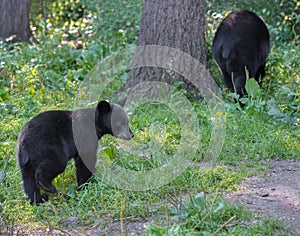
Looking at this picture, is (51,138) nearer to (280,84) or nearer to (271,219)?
(271,219)

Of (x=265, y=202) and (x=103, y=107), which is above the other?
(x=103, y=107)

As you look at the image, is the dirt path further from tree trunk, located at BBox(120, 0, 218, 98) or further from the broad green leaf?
tree trunk, located at BBox(120, 0, 218, 98)

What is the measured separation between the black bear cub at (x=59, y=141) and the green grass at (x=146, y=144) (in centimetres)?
21

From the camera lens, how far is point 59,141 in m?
5.30

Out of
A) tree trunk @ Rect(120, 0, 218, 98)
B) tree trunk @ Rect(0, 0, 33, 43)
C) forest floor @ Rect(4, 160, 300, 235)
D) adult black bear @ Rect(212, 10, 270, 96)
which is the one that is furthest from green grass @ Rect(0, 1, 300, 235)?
tree trunk @ Rect(0, 0, 33, 43)

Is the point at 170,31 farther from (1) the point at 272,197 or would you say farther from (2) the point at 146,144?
(1) the point at 272,197

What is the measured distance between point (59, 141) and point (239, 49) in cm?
373

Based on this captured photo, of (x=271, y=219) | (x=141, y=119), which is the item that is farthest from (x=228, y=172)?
(x=141, y=119)

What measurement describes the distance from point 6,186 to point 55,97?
2702 millimetres

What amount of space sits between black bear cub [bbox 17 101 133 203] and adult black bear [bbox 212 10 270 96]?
9.09 ft

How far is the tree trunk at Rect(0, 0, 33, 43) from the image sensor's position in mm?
11508

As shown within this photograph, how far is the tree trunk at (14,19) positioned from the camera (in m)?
11.5

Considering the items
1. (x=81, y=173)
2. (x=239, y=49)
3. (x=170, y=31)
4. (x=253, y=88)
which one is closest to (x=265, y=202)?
(x=81, y=173)

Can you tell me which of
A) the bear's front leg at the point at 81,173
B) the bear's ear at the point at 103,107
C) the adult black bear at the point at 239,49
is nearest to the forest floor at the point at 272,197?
the bear's front leg at the point at 81,173
